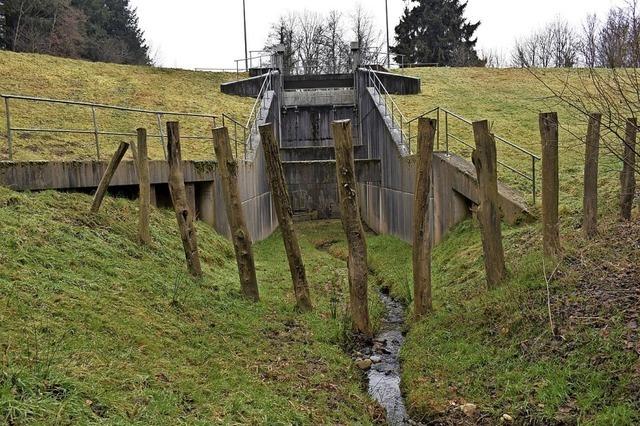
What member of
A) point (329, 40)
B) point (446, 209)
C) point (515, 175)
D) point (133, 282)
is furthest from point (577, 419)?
point (329, 40)

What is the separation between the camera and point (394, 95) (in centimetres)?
2827

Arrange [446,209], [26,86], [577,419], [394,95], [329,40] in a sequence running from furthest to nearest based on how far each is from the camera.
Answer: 1. [329,40]
2. [394,95]
3. [26,86]
4. [446,209]
5. [577,419]

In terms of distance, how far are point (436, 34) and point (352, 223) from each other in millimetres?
43913

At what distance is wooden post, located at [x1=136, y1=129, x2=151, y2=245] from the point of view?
9.23 meters

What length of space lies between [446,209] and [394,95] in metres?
16.1

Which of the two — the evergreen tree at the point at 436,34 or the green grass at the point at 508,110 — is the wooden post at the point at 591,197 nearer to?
the green grass at the point at 508,110

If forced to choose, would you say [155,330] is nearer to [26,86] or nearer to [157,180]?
[157,180]

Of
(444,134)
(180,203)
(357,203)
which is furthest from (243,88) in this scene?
(357,203)

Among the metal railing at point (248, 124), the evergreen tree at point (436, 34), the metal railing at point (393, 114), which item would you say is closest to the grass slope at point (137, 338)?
the metal railing at point (248, 124)

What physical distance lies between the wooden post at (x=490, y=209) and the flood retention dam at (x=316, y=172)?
10.4 ft

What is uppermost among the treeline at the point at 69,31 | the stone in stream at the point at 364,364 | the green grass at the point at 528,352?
the treeline at the point at 69,31

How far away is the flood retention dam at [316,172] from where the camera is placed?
11.0 meters

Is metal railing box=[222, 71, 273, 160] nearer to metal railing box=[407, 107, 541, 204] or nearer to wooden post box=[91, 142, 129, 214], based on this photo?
wooden post box=[91, 142, 129, 214]

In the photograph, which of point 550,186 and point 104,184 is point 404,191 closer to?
point 550,186
